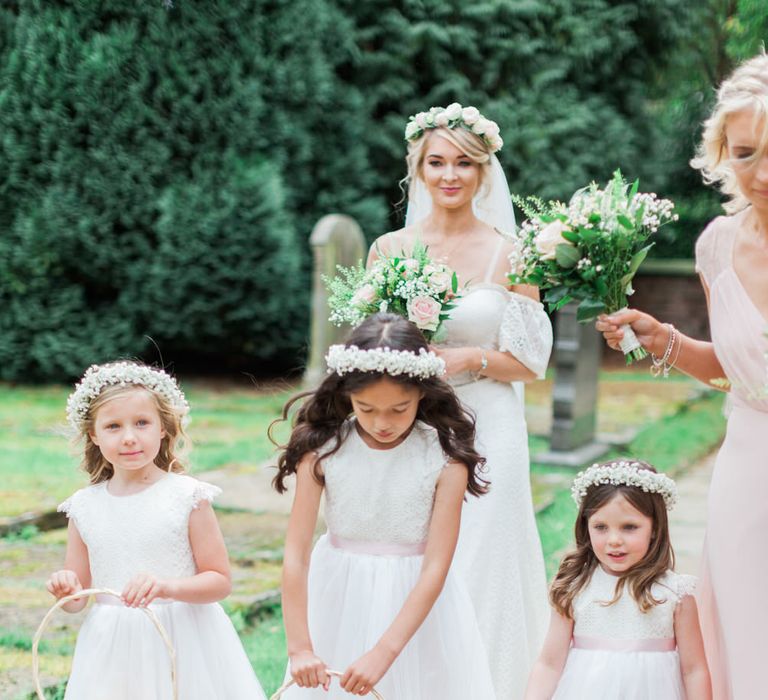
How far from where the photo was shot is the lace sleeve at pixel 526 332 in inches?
174

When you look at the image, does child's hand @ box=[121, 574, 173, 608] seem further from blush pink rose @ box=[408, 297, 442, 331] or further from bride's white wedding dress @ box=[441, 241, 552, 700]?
bride's white wedding dress @ box=[441, 241, 552, 700]

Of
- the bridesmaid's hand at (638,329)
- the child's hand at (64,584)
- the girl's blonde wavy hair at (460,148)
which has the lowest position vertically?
the child's hand at (64,584)

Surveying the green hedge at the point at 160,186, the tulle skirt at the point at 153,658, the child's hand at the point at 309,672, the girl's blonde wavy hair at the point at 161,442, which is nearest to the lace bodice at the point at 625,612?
the child's hand at the point at 309,672

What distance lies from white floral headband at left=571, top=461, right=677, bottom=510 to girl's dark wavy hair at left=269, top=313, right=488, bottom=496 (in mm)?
321

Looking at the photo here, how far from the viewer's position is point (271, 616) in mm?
5797

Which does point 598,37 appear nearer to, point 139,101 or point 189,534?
point 139,101

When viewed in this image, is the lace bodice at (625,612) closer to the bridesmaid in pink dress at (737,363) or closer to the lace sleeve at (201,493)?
the bridesmaid in pink dress at (737,363)

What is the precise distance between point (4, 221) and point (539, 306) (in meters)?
9.38

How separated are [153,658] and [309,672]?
0.58 m

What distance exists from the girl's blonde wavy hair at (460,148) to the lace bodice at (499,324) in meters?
0.47

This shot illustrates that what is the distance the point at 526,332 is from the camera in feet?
14.5

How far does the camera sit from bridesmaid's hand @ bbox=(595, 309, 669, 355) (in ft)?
10.9

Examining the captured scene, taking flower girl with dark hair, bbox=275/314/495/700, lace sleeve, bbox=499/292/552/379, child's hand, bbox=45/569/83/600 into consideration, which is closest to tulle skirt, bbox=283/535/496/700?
flower girl with dark hair, bbox=275/314/495/700

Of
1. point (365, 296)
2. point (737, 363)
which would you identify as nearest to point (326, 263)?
point (365, 296)
